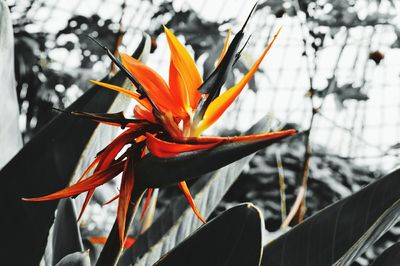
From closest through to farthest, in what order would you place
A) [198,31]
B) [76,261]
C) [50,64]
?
1. [76,261]
2. [198,31]
3. [50,64]

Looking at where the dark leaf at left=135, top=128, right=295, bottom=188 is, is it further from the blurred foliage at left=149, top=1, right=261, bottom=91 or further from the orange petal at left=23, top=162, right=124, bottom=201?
the blurred foliage at left=149, top=1, right=261, bottom=91

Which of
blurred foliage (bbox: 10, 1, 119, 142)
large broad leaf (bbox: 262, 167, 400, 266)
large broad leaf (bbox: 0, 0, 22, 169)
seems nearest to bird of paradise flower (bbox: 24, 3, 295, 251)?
large broad leaf (bbox: 262, 167, 400, 266)

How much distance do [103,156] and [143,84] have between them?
55mm

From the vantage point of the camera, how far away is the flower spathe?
322 mm

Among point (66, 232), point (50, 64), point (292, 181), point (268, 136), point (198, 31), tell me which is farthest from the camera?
point (292, 181)

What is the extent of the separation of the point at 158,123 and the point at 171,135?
0.02 m

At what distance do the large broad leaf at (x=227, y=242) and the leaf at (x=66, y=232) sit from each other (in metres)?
0.18

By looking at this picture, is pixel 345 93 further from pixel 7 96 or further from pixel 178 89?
pixel 178 89

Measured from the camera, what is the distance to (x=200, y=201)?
0.59 meters

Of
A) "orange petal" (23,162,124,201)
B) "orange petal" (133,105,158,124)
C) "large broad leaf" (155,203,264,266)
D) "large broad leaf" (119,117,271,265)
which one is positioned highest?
"orange petal" (133,105,158,124)

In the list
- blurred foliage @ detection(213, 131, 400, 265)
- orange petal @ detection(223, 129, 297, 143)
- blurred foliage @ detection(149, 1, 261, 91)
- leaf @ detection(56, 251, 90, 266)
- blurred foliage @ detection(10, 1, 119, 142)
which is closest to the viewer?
orange petal @ detection(223, 129, 297, 143)

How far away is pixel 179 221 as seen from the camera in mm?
543

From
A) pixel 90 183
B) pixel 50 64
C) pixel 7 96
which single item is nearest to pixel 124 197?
pixel 90 183

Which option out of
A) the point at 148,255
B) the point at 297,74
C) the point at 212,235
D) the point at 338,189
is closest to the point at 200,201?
the point at 148,255
